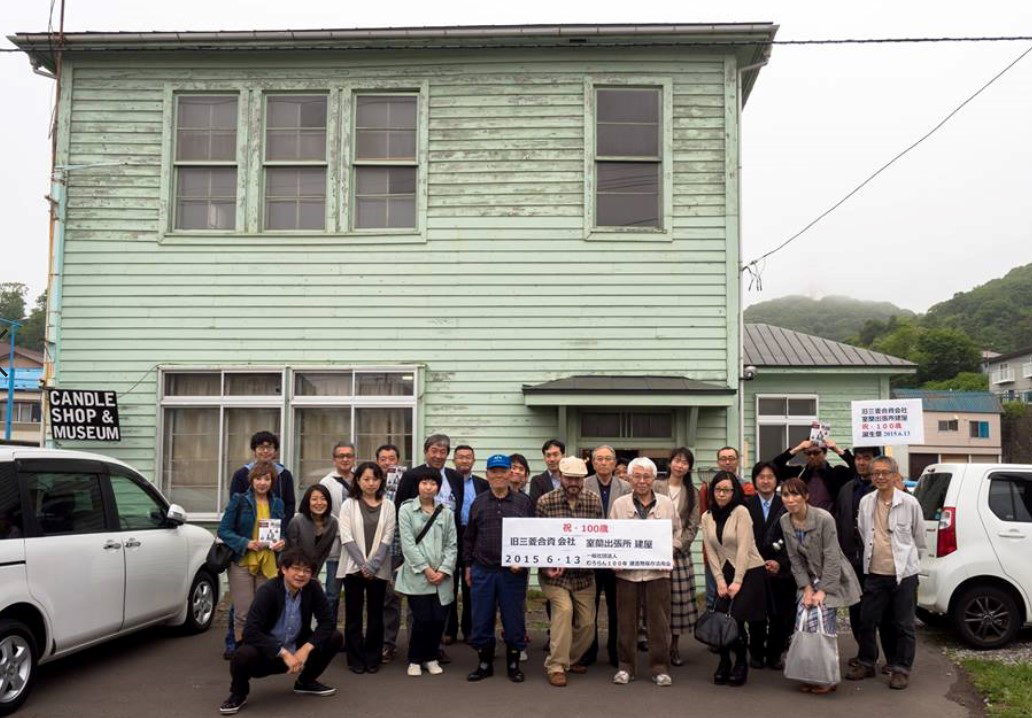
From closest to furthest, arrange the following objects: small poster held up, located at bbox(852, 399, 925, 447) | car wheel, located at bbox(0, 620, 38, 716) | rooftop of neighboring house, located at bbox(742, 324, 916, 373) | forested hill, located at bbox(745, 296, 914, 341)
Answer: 1. car wheel, located at bbox(0, 620, 38, 716)
2. small poster held up, located at bbox(852, 399, 925, 447)
3. rooftop of neighboring house, located at bbox(742, 324, 916, 373)
4. forested hill, located at bbox(745, 296, 914, 341)

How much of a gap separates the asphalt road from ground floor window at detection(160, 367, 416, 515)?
10.7 feet

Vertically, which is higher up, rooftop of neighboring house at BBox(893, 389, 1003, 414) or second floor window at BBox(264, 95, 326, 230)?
second floor window at BBox(264, 95, 326, 230)

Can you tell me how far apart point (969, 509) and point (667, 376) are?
11.3ft

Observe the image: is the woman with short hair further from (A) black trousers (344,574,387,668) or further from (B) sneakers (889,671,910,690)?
(B) sneakers (889,671,910,690)

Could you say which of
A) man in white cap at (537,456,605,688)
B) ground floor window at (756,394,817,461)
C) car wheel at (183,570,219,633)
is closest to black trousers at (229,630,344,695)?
man in white cap at (537,456,605,688)

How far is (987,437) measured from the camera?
56000mm

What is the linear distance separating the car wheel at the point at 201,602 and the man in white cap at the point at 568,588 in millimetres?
3521

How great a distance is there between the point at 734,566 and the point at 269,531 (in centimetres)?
363

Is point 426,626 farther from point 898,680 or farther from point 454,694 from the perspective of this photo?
point 898,680

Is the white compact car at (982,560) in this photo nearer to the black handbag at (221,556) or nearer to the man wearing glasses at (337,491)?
the man wearing glasses at (337,491)

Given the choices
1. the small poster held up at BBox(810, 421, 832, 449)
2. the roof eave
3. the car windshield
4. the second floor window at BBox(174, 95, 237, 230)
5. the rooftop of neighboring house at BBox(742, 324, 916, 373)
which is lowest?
the car windshield

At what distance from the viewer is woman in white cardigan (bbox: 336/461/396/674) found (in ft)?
22.9

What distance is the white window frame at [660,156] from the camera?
10430mm

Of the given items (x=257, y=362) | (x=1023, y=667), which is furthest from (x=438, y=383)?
(x=1023, y=667)
